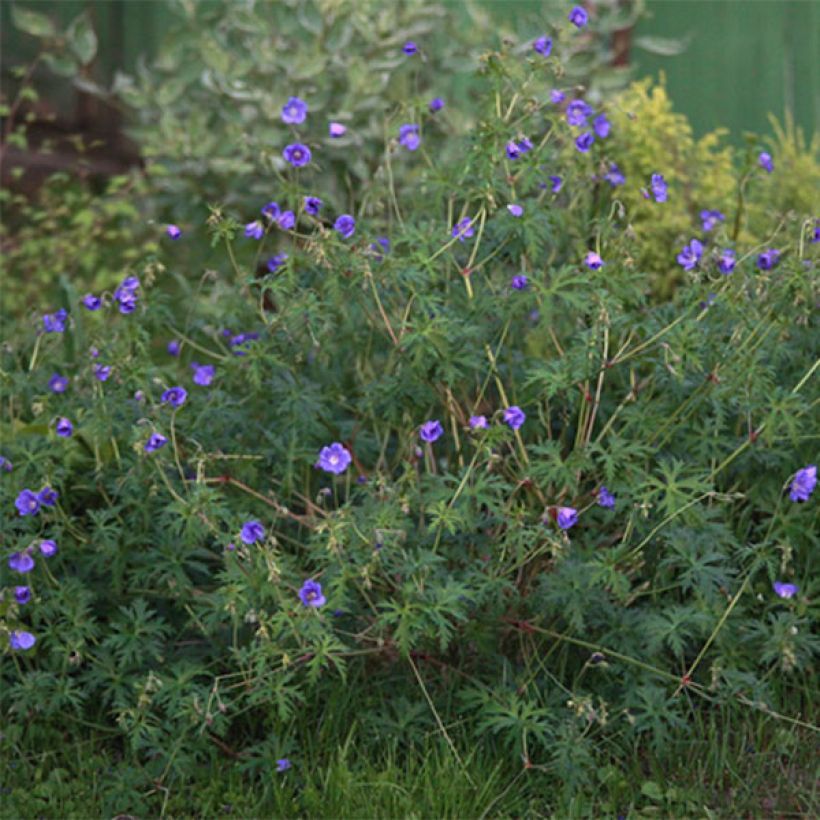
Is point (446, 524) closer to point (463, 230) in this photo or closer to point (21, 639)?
point (463, 230)

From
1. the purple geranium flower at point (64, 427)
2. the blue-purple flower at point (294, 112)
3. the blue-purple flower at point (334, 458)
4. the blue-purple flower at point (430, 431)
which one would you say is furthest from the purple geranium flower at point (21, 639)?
the blue-purple flower at point (294, 112)

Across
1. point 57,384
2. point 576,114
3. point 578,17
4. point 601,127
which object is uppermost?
point 578,17

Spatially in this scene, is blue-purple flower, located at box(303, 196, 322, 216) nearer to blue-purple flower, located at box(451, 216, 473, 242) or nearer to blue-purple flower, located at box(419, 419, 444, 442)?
blue-purple flower, located at box(451, 216, 473, 242)

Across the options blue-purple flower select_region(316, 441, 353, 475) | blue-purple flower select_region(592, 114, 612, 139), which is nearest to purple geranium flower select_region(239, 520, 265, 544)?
blue-purple flower select_region(316, 441, 353, 475)

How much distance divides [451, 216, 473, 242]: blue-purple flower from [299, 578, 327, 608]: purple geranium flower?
2.82 ft

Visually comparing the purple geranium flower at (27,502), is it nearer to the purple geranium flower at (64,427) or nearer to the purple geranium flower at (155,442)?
the purple geranium flower at (64,427)

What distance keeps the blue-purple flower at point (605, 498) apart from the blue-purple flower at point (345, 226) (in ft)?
2.74

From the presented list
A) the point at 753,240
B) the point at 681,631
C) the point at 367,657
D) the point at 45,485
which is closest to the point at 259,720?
the point at 367,657

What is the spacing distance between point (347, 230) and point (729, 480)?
1093 millimetres

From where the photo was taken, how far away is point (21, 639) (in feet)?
9.96

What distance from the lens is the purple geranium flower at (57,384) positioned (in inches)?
145

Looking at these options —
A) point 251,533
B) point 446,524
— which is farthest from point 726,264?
point 251,533

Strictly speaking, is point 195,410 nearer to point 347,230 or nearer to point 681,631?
point 347,230

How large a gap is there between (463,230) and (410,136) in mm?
360
